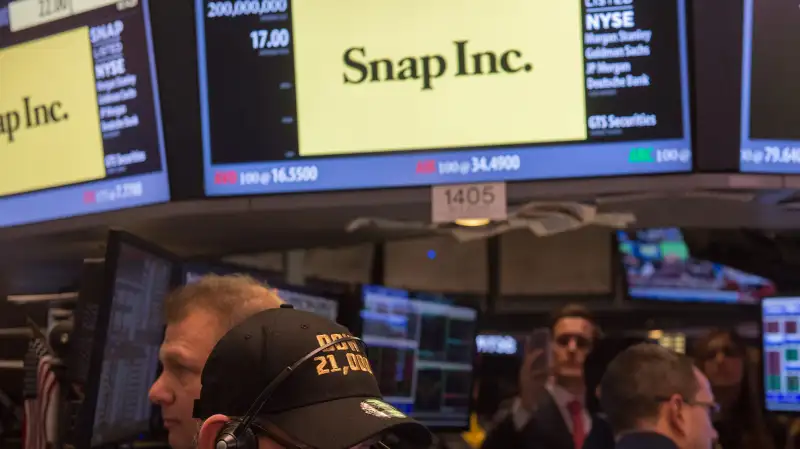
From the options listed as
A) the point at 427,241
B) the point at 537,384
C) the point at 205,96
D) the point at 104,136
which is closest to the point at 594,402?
the point at 537,384

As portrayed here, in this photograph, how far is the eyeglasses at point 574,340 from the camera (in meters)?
3.15

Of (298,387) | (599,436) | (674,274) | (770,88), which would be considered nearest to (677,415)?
(599,436)

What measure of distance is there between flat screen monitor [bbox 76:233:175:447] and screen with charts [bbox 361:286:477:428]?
756 millimetres

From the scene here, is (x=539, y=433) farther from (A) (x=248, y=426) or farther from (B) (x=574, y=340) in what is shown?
(A) (x=248, y=426)

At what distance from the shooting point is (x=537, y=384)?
3.16 meters

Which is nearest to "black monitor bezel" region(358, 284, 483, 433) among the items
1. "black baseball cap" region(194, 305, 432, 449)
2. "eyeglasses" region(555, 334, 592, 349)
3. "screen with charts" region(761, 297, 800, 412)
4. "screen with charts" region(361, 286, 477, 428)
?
"screen with charts" region(361, 286, 477, 428)

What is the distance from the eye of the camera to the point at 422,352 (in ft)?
10.1

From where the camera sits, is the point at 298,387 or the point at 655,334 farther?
the point at 655,334

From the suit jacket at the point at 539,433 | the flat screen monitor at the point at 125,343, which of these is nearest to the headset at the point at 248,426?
the flat screen monitor at the point at 125,343

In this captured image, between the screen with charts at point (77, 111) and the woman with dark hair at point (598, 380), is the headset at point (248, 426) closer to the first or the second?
the screen with charts at point (77, 111)

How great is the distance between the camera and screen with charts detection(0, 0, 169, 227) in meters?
2.74

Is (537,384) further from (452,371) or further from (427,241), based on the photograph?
(427,241)

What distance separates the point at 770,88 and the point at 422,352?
140 cm

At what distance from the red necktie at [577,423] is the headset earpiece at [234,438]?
2.05 meters
